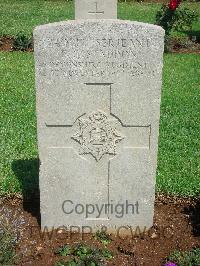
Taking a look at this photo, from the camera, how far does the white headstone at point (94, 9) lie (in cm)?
743

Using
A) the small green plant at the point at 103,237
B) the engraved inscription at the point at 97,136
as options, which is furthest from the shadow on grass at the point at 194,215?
the engraved inscription at the point at 97,136

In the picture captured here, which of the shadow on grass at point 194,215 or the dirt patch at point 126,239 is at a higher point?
Answer: the shadow on grass at point 194,215

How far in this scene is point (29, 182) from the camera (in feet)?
17.1

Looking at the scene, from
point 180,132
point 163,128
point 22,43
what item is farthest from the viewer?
point 22,43

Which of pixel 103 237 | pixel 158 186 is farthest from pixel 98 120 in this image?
pixel 158 186

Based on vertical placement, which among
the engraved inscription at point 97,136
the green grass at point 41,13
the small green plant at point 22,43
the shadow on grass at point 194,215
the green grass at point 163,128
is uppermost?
the engraved inscription at point 97,136

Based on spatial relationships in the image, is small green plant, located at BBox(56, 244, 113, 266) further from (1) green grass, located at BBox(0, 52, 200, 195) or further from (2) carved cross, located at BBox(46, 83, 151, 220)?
(1) green grass, located at BBox(0, 52, 200, 195)

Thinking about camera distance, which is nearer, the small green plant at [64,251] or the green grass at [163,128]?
the small green plant at [64,251]

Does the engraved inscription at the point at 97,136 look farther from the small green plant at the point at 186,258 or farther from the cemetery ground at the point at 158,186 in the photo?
the small green plant at the point at 186,258

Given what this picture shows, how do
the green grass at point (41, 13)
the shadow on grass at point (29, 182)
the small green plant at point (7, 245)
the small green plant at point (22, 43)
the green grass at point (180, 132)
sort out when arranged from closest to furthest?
the small green plant at point (7, 245), the shadow on grass at point (29, 182), the green grass at point (180, 132), the small green plant at point (22, 43), the green grass at point (41, 13)

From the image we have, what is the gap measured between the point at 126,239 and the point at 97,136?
1.04 meters

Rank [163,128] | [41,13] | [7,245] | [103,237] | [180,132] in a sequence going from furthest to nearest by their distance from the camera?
[41,13]
[163,128]
[180,132]
[103,237]
[7,245]

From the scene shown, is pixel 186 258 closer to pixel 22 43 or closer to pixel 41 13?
pixel 22 43

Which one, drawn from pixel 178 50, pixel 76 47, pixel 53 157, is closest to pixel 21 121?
pixel 53 157
